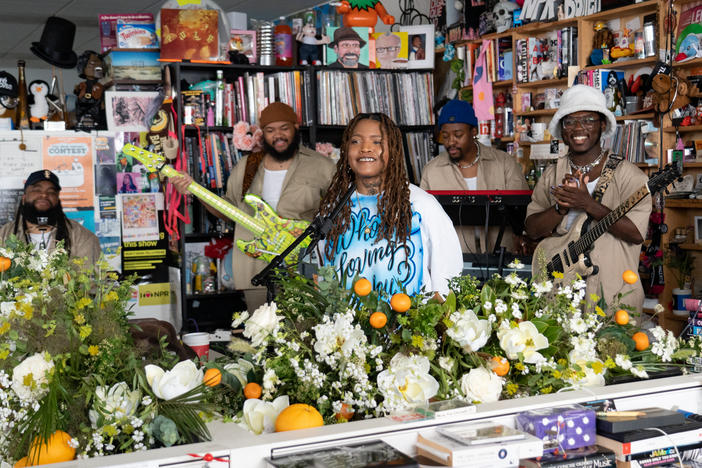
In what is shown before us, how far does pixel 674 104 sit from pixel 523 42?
1434 mm

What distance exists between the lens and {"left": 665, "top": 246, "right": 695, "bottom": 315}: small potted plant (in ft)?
15.7

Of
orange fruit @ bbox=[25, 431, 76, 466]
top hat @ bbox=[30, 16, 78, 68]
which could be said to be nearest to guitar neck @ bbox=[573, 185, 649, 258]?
orange fruit @ bbox=[25, 431, 76, 466]

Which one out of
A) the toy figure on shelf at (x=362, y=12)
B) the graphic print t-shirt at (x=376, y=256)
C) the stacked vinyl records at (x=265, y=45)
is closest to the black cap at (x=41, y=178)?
the stacked vinyl records at (x=265, y=45)

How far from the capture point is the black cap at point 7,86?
17.0ft

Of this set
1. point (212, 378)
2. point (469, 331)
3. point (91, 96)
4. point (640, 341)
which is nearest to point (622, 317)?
point (640, 341)

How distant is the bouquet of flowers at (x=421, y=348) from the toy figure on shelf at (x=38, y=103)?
4.00 meters

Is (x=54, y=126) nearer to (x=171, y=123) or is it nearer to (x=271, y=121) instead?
(x=171, y=123)

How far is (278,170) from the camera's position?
4.80 meters

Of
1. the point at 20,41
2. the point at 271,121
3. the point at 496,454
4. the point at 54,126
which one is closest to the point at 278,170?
→ the point at 271,121

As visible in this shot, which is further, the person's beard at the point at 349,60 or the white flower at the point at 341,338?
the person's beard at the point at 349,60

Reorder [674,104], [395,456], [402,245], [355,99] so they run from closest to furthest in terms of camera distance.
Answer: [395,456]
[402,245]
[674,104]
[355,99]

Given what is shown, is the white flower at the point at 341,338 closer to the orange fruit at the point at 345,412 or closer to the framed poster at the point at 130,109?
the orange fruit at the point at 345,412

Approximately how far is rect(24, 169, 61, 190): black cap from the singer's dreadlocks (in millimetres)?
2781

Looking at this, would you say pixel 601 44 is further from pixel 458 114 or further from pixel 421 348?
pixel 421 348
